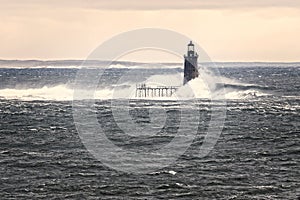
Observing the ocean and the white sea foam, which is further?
the white sea foam

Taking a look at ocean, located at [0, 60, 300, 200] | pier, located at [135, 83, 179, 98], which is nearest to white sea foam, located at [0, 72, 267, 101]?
pier, located at [135, 83, 179, 98]

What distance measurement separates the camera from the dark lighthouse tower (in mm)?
119062

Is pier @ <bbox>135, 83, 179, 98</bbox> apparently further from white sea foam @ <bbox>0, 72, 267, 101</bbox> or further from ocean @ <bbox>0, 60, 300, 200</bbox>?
ocean @ <bbox>0, 60, 300, 200</bbox>

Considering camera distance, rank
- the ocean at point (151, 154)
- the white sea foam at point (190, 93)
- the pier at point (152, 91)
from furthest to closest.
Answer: the pier at point (152, 91) < the white sea foam at point (190, 93) < the ocean at point (151, 154)

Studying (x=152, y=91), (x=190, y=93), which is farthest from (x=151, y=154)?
(x=152, y=91)

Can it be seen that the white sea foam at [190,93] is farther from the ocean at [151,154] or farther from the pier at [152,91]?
the ocean at [151,154]

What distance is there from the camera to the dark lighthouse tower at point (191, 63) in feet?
391

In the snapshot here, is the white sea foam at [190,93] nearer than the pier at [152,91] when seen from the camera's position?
Yes

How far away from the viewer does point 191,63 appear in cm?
11919

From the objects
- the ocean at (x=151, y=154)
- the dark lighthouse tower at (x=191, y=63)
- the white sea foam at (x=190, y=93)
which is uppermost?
the dark lighthouse tower at (x=191, y=63)

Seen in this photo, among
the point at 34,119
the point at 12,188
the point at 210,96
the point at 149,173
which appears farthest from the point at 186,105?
the point at 12,188

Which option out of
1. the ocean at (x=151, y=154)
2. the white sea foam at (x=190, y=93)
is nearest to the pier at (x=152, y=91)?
the white sea foam at (x=190, y=93)

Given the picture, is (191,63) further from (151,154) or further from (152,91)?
(151,154)

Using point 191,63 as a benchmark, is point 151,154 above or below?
below
